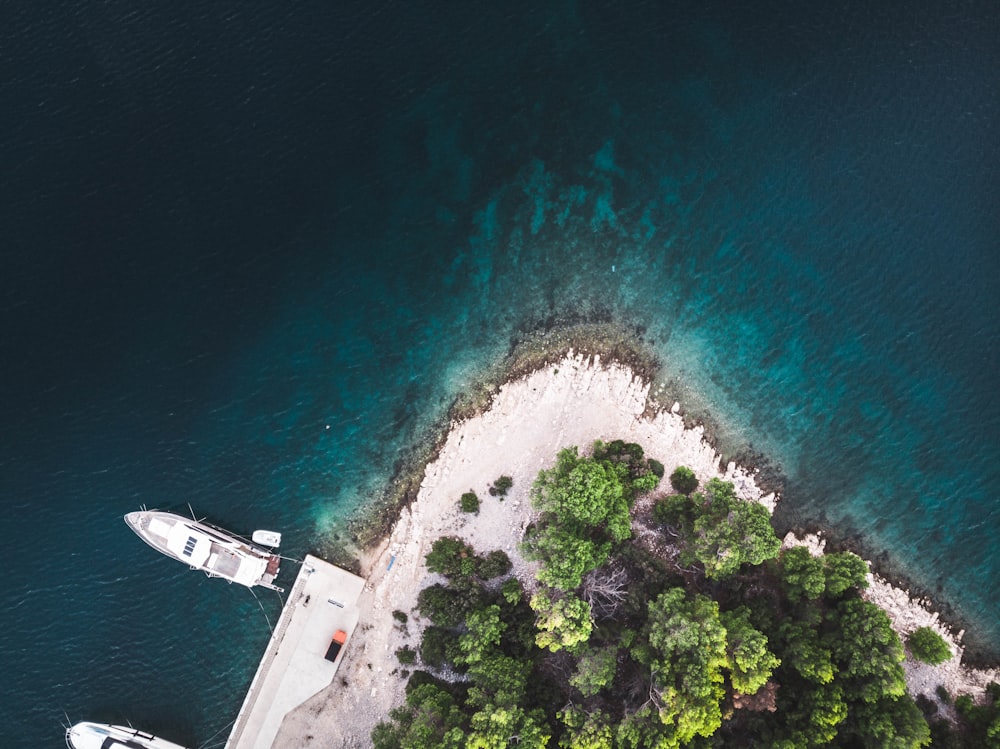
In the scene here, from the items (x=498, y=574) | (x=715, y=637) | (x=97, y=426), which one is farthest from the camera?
(x=97, y=426)

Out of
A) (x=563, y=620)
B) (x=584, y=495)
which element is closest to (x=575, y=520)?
(x=584, y=495)

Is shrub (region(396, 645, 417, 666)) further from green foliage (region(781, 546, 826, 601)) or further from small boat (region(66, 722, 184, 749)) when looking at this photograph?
green foliage (region(781, 546, 826, 601))

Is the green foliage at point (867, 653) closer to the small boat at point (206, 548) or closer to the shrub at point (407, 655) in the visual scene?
the shrub at point (407, 655)

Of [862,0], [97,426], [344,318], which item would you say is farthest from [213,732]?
[862,0]

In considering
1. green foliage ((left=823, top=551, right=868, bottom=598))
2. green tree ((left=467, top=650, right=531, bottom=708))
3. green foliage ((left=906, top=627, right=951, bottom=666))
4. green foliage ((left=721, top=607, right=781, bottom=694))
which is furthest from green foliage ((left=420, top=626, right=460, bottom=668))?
green foliage ((left=906, top=627, right=951, bottom=666))

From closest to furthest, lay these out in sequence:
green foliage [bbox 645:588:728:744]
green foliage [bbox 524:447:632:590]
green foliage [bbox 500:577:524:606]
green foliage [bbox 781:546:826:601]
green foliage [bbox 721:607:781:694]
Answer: green foliage [bbox 645:588:728:744], green foliage [bbox 721:607:781:694], green foliage [bbox 524:447:632:590], green foliage [bbox 781:546:826:601], green foliage [bbox 500:577:524:606]

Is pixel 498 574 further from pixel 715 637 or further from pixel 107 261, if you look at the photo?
pixel 107 261
